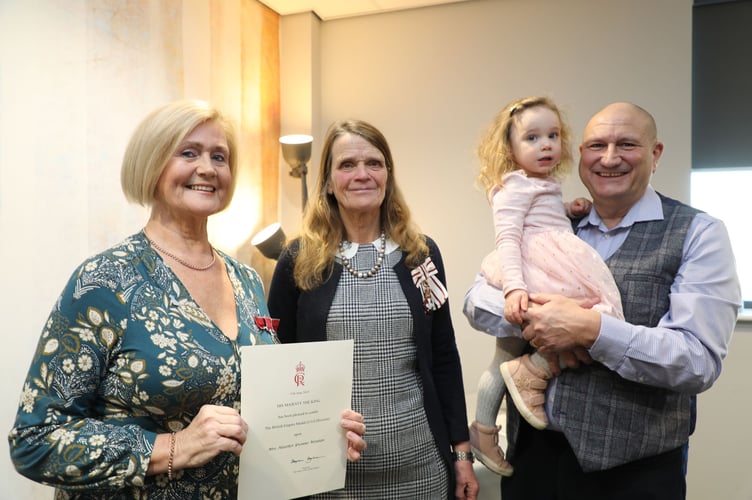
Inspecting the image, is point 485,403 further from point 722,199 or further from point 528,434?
point 722,199

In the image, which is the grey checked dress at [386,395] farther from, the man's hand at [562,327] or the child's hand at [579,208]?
the child's hand at [579,208]

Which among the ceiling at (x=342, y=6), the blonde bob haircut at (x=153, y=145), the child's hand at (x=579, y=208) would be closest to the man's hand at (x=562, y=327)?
the child's hand at (x=579, y=208)

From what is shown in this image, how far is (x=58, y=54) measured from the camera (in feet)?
7.41

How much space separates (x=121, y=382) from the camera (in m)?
1.07

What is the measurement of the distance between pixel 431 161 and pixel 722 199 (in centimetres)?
179

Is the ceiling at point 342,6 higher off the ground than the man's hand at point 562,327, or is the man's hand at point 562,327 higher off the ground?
the ceiling at point 342,6

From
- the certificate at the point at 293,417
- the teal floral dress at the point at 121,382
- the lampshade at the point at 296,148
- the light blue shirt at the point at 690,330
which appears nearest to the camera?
the teal floral dress at the point at 121,382

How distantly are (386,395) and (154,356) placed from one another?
0.73 metres

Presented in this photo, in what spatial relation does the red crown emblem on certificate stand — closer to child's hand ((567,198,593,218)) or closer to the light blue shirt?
the light blue shirt

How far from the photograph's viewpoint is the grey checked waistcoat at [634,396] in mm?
1440

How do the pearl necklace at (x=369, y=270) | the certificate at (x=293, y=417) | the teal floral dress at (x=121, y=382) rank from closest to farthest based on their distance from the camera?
the teal floral dress at (x=121, y=382) → the certificate at (x=293, y=417) → the pearl necklace at (x=369, y=270)

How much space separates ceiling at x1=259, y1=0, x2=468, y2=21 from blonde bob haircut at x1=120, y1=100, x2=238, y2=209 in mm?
2793

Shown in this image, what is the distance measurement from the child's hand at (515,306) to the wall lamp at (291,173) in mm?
1928

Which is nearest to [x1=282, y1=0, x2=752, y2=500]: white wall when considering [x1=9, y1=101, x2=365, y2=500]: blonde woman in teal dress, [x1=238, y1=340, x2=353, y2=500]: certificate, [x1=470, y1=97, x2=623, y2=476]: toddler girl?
[x1=470, y1=97, x2=623, y2=476]: toddler girl
